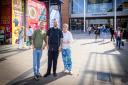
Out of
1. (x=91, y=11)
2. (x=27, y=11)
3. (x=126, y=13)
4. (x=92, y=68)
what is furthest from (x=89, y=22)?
(x=92, y=68)

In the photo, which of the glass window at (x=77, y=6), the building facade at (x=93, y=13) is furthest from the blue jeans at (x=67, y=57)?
the glass window at (x=77, y=6)

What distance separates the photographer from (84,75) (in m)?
9.53

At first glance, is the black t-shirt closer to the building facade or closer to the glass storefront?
the building facade

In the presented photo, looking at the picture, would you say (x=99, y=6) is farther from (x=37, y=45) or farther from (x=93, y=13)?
(x=37, y=45)

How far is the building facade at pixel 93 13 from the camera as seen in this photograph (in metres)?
58.3

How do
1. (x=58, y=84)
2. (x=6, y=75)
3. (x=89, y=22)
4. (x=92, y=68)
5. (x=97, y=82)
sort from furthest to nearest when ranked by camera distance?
(x=89, y=22) → (x=92, y=68) → (x=6, y=75) → (x=97, y=82) → (x=58, y=84)

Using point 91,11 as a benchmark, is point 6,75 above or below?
below

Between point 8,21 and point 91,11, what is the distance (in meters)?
39.4

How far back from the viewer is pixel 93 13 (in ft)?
197

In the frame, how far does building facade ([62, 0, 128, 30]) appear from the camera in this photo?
191 ft

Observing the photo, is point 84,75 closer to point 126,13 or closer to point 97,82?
point 97,82

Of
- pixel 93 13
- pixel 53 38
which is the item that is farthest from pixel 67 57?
pixel 93 13

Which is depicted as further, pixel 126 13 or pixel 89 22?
pixel 89 22

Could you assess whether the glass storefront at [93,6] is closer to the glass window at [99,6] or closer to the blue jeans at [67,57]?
the glass window at [99,6]
